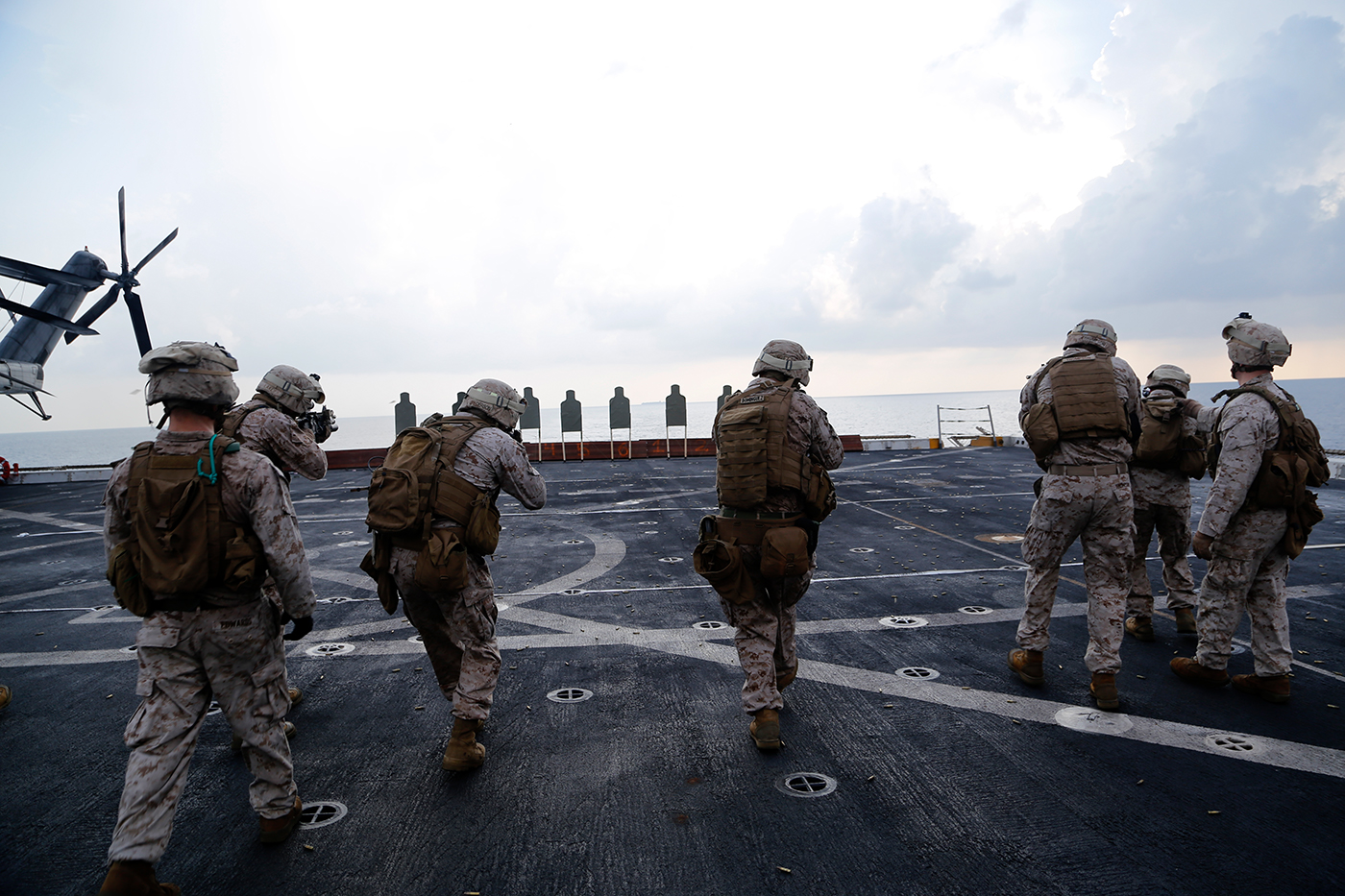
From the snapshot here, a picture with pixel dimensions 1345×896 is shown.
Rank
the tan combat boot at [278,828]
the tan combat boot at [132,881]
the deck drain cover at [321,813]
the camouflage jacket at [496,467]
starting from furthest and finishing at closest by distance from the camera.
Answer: the camouflage jacket at [496,467] → the deck drain cover at [321,813] → the tan combat boot at [278,828] → the tan combat boot at [132,881]

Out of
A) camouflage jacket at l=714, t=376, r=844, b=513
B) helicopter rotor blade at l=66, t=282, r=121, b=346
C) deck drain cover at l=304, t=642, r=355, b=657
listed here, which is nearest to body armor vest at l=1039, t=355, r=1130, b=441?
camouflage jacket at l=714, t=376, r=844, b=513

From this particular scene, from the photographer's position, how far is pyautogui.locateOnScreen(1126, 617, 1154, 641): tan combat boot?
191 inches

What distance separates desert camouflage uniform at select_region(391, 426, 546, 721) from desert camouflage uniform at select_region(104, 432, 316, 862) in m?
0.63

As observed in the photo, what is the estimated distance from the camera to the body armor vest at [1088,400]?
3.85 meters

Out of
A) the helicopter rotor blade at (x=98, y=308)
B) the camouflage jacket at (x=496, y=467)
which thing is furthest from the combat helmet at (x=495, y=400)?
the helicopter rotor blade at (x=98, y=308)

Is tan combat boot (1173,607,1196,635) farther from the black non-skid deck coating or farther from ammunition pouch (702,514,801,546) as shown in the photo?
ammunition pouch (702,514,801,546)

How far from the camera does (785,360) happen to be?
3.88 m

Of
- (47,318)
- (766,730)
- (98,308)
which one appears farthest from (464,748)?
(98,308)

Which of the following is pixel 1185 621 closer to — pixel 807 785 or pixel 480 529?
pixel 807 785

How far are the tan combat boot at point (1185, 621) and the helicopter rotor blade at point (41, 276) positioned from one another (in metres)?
32.1

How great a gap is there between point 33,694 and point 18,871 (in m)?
2.43

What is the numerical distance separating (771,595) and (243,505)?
2.59m

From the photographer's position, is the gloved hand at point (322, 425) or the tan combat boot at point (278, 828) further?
the gloved hand at point (322, 425)

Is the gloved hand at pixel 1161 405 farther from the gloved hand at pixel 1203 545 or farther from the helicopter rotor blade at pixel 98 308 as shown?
the helicopter rotor blade at pixel 98 308
